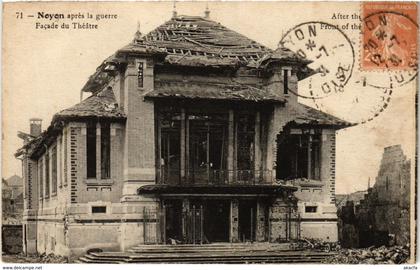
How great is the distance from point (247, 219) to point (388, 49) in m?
3.37

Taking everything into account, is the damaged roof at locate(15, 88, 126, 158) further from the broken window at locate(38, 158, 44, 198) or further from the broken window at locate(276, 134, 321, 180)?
the broken window at locate(276, 134, 321, 180)

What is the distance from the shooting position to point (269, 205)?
47.5ft

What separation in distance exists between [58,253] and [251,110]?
12.0 feet

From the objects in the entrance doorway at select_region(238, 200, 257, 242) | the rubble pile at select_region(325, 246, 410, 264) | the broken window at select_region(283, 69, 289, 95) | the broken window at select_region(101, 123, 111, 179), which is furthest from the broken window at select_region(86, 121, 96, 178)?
the rubble pile at select_region(325, 246, 410, 264)

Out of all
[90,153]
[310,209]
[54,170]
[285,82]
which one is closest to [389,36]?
[285,82]

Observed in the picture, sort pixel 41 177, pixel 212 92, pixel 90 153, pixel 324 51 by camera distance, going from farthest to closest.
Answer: pixel 41 177 → pixel 212 92 → pixel 90 153 → pixel 324 51

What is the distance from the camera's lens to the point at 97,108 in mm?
14008

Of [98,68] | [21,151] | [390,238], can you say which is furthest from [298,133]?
[21,151]

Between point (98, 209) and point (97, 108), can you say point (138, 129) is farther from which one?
point (98, 209)

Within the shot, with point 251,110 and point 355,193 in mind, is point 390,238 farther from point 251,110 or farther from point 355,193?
point 251,110

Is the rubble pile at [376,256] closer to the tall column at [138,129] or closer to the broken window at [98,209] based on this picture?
the tall column at [138,129]

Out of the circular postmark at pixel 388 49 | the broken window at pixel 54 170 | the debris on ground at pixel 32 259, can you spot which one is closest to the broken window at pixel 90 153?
the broken window at pixel 54 170

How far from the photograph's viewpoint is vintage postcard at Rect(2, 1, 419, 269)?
1369cm

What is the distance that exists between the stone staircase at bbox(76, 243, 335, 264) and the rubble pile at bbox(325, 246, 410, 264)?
169 mm
